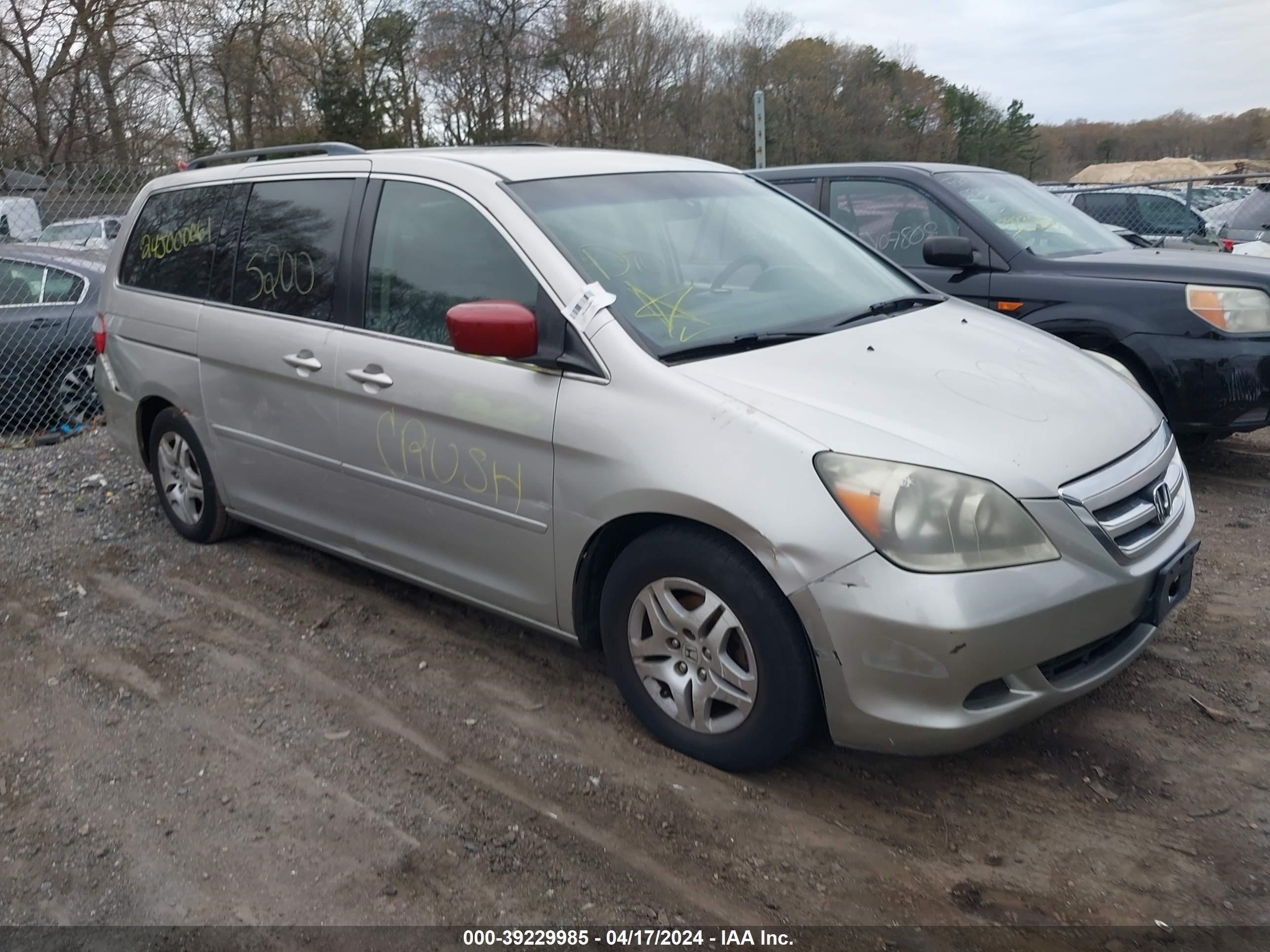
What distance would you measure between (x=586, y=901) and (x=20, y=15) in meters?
27.1

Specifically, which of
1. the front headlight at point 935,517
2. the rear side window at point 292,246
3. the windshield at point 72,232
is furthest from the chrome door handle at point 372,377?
the windshield at point 72,232

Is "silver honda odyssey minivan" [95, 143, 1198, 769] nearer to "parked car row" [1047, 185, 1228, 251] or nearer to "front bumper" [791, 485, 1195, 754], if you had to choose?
"front bumper" [791, 485, 1195, 754]

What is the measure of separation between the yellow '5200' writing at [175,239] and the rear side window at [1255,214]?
13.7m

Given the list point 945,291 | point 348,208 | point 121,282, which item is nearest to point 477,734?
point 348,208

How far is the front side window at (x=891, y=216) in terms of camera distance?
6.46 meters

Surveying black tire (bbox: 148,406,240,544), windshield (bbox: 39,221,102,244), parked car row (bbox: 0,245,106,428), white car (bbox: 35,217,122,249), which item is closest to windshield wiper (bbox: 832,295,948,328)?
black tire (bbox: 148,406,240,544)

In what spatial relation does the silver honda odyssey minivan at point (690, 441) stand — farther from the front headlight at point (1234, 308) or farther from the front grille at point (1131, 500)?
the front headlight at point (1234, 308)

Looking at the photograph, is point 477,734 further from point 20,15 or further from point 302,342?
point 20,15

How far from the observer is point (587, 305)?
11.1 feet

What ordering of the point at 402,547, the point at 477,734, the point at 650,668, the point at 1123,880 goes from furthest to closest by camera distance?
the point at 402,547, the point at 477,734, the point at 650,668, the point at 1123,880

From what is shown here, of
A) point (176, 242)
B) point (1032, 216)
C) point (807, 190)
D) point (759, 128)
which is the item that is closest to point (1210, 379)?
point (1032, 216)

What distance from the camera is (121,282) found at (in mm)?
5551

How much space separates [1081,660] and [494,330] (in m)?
1.97

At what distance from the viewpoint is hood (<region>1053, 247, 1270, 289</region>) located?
18.3 ft
